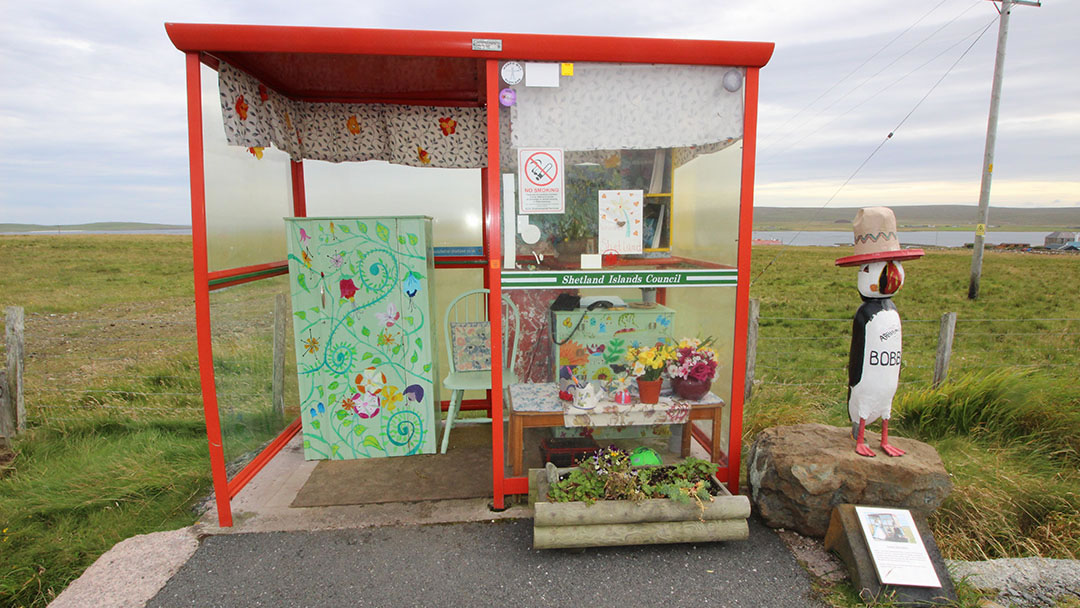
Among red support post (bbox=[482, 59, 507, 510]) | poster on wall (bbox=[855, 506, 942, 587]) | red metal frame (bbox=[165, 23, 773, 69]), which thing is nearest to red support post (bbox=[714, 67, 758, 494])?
red metal frame (bbox=[165, 23, 773, 69])

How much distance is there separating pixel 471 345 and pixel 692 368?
5.44 feet

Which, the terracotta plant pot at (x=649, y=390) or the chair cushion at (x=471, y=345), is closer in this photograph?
the terracotta plant pot at (x=649, y=390)

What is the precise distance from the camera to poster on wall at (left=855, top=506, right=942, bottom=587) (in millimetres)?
2184

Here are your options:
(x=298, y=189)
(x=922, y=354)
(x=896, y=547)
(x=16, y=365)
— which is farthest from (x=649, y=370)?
(x=922, y=354)

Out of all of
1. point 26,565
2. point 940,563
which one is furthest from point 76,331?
point 940,563

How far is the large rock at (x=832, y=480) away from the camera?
8.18 feet

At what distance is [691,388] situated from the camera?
2938 millimetres

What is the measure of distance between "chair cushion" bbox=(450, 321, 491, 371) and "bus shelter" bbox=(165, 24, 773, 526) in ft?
0.05

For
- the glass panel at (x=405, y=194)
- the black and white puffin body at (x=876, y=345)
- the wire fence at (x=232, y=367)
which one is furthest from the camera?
the glass panel at (x=405, y=194)

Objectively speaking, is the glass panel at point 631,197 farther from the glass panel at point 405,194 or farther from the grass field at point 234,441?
the grass field at point 234,441

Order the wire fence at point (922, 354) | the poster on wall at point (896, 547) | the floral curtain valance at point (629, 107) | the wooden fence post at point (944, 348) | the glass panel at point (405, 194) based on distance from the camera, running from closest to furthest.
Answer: the poster on wall at point (896, 547) → the floral curtain valance at point (629, 107) → the glass panel at point (405, 194) → the wooden fence post at point (944, 348) → the wire fence at point (922, 354)

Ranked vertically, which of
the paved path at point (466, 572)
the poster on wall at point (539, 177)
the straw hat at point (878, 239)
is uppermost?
the poster on wall at point (539, 177)

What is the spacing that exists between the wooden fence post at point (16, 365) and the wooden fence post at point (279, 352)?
5.78ft

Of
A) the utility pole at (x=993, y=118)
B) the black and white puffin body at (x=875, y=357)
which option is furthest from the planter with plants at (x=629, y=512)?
the utility pole at (x=993, y=118)
